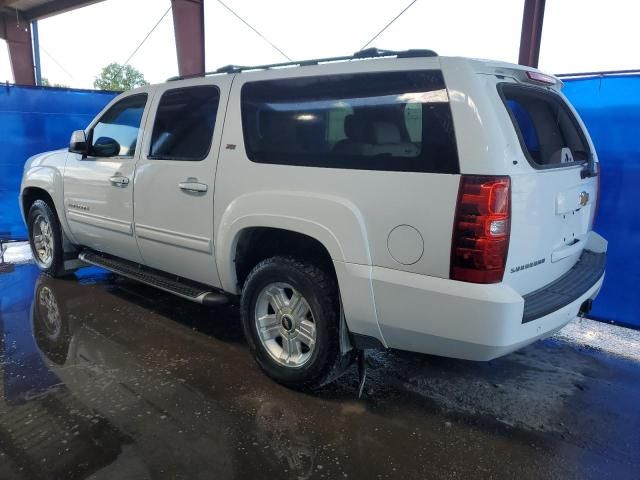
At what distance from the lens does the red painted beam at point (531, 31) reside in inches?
208

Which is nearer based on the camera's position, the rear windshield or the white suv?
the white suv

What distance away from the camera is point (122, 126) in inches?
176

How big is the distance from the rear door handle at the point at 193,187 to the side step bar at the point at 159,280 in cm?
76

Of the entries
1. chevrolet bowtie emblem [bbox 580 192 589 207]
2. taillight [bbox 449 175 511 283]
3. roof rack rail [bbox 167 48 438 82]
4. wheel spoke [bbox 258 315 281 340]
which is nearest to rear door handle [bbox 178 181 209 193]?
roof rack rail [bbox 167 48 438 82]

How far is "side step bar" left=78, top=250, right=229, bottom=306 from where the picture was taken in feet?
11.6

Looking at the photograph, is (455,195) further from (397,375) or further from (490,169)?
(397,375)

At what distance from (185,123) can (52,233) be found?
257 cm

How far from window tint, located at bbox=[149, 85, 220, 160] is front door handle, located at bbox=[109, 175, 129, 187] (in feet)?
1.22

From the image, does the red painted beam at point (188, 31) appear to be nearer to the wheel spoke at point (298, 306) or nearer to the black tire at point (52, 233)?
the black tire at point (52, 233)

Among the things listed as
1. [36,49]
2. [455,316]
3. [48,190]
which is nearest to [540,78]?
[455,316]

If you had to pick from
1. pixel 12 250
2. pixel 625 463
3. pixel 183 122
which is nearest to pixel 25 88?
pixel 12 250

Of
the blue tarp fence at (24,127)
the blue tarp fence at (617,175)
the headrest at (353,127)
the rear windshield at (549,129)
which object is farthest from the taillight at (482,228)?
the blue tarp fence at (24,127)

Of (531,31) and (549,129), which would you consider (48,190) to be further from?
(531,31)

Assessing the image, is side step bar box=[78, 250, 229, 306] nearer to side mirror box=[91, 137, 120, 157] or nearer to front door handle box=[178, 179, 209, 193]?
front door handle box=[178, 179, 209, 193]
